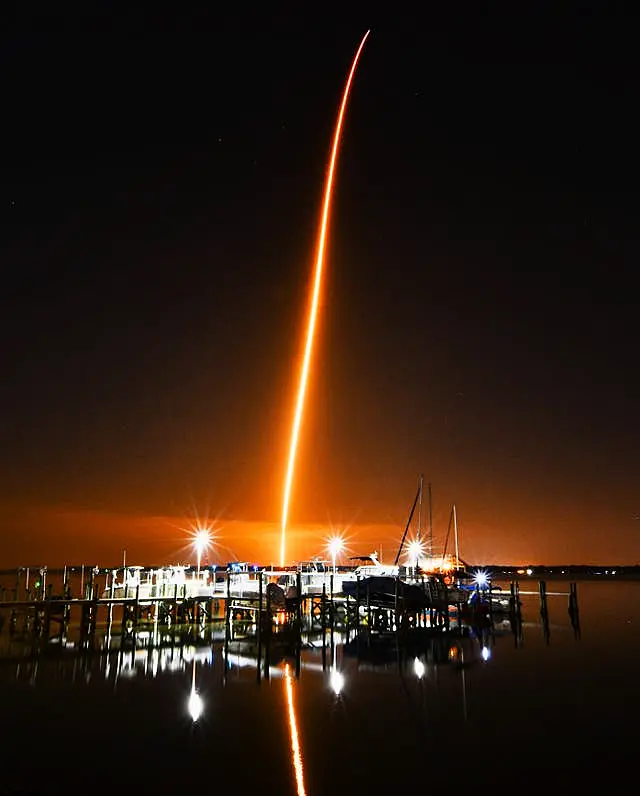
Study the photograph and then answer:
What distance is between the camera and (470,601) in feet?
178

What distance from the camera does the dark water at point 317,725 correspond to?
1619 centimetres

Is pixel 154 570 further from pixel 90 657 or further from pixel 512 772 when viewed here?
pixel 512 772

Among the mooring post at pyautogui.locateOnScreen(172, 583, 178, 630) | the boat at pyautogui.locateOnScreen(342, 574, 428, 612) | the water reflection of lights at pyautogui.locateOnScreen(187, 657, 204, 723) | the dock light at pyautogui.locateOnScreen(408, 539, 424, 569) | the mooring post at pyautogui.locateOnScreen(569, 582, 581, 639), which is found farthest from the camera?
the dock light at pyautogui.locateOnScreen(408, 539, 424, 569)

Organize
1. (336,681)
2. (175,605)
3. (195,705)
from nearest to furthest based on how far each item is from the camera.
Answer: (195,705), (336,681), (175,605)

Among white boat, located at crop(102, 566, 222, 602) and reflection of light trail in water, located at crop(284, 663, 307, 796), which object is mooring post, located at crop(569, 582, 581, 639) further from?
reflection of light trail in water, located at crop(284, 663, 307, 796)

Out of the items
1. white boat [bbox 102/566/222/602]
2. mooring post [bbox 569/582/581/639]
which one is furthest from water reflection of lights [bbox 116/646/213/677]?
mooring post [bbox 569/582/581/639]

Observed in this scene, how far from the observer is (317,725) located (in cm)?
2098

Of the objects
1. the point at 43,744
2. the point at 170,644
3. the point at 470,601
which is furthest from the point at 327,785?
the point at 470,601

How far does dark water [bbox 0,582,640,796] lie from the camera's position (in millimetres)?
16188

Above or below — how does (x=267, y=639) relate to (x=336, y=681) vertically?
above

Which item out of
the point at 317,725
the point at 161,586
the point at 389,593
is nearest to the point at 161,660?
the point at 161,586

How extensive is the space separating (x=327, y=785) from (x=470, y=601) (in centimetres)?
4117

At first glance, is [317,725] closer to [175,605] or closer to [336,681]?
[336,681]

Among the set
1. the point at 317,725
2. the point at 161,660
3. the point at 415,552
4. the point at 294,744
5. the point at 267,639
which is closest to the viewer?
the point at 294,744
